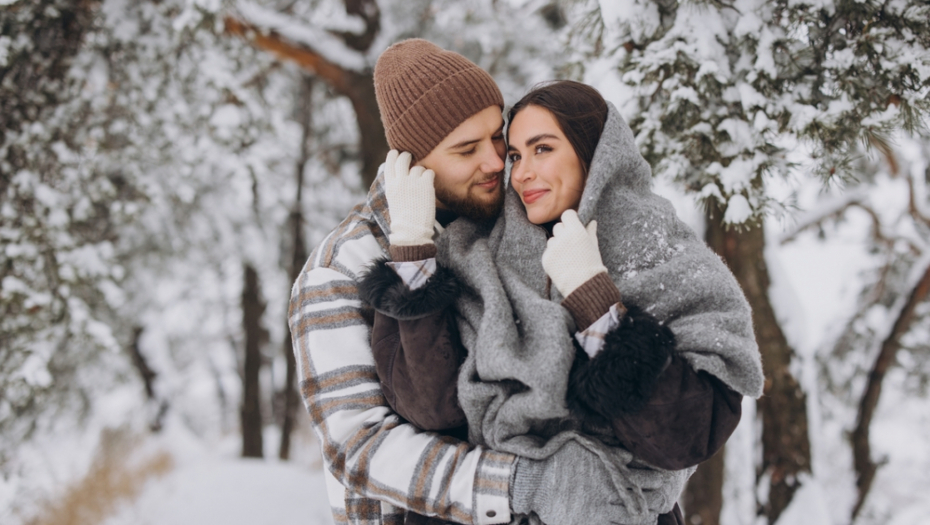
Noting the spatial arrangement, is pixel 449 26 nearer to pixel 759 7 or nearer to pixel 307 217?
pixel 307 217

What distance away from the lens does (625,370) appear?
1.41 m

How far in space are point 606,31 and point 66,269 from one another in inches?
144

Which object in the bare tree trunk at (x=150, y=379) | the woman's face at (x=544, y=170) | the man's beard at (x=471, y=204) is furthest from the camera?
the bare tree trunk at (x=150, y=379)

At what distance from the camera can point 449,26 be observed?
6.06m

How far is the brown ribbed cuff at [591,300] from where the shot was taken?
1.54m

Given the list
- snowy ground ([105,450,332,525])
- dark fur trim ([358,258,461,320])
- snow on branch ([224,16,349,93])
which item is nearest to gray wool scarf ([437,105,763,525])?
dark fur trim ([358,258,461,320])

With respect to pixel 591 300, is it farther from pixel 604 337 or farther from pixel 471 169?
pixel 471 169

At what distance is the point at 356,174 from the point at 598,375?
756 centimetres

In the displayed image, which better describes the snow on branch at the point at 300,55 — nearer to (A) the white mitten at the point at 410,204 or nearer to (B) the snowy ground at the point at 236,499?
(A) the white mitten at the point at 410,204

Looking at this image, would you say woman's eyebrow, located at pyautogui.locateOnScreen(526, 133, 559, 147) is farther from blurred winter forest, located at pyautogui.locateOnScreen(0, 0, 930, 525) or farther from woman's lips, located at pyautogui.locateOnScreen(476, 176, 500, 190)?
blurred winter forest, located at pyautogui.locateOnScreen(0, 0, 930, 525)

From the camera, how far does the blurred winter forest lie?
2.09 meters

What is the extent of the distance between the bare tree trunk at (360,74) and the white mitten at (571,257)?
3.83 m

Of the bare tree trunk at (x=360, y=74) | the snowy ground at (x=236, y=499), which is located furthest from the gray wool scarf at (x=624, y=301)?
the snowy ground at (x=236, y=499)

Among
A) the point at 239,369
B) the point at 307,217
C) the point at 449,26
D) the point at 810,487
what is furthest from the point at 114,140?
the point at 239,369
